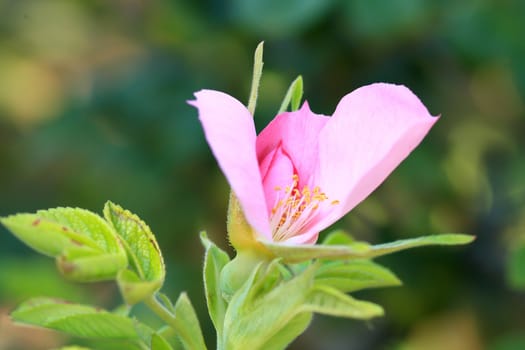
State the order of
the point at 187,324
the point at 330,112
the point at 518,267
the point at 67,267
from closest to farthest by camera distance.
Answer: the point at 67,267 < the point at 187,324 < the point at 518,267 < the point at 330,112

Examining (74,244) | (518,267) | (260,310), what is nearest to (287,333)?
(260,310)

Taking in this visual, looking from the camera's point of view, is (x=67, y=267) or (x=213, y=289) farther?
(x=213, y=289)

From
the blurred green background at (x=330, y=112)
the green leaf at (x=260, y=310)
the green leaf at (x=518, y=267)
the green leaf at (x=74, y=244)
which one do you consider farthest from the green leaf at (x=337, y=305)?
the blurred green background at (x=330, y=112)

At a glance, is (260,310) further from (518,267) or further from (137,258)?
(518,267)

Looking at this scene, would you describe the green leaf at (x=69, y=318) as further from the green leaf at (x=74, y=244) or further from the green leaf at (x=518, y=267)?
the green leaf at (x=518, y=267)

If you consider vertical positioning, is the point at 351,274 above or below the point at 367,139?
below

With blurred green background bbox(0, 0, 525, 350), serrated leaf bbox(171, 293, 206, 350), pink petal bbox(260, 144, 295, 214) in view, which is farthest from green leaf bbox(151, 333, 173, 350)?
blurred green background bbox(0, 0, 525, 350)

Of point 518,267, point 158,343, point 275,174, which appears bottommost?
point 518,267
